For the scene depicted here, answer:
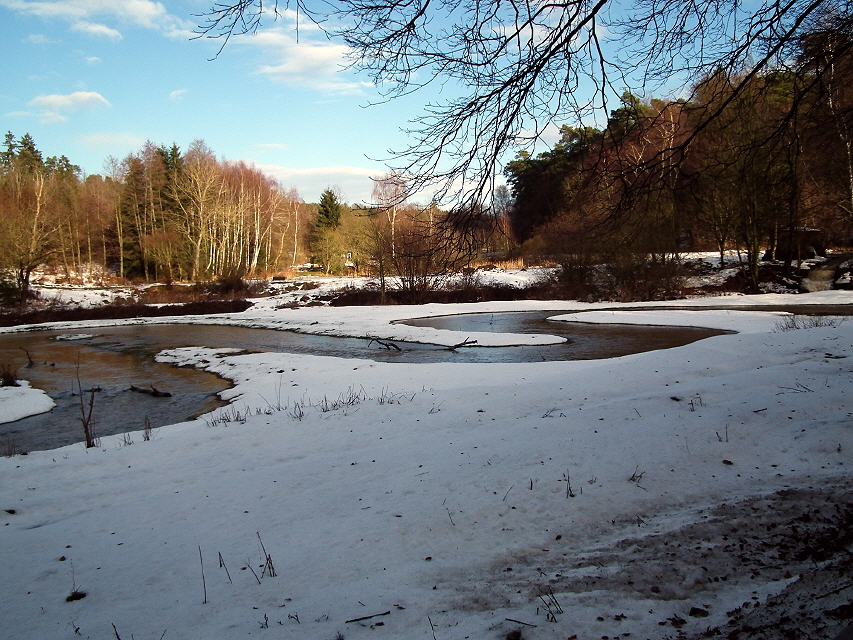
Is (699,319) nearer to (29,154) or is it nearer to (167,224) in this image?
(167,224)

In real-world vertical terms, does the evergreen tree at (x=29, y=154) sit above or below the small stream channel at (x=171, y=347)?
above

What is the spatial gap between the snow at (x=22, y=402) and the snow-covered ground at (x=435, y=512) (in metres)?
4.55

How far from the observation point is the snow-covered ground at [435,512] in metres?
2.67

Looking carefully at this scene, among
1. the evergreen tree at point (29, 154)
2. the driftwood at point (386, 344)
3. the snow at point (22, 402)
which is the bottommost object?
the snow at point (22, 402)

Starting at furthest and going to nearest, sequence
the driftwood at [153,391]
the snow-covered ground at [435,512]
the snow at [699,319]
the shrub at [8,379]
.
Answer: the snow at [699,319]
the shrub at [8,379]
the driftwood at [153,391]
the snow-covered ground at [435,512]

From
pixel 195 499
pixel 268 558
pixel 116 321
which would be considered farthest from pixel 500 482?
pixel 116 321

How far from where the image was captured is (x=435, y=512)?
391cm

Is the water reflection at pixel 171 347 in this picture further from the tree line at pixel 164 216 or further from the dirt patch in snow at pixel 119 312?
the tree line at pixel 164 216

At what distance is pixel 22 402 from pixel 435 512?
36.0ft

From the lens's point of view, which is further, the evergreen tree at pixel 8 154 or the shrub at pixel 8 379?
the evergreen tree at pixel 8 154

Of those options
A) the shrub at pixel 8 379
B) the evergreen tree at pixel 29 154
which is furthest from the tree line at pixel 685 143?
the evergreen tree at pixel 29 154

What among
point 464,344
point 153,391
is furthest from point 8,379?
point 464,344

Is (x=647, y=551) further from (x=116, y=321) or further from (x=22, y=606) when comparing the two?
(x=116, y=321)

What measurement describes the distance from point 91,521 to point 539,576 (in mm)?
3552
